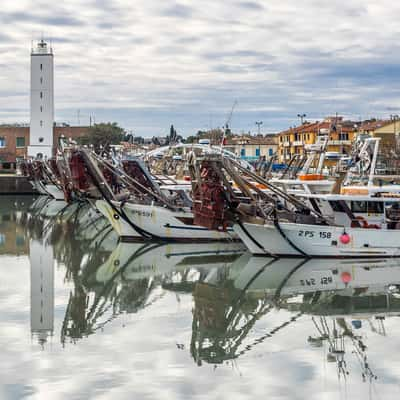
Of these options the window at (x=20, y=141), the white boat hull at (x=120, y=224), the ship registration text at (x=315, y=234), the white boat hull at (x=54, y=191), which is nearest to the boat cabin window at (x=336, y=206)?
the ship registration text at (x=315, y=234)

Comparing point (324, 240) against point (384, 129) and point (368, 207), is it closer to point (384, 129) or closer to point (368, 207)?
point (368, 207)

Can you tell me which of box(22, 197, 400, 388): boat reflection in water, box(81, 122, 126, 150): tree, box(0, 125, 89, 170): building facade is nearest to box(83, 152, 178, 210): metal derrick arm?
box(22, 197, 400, 388): boat reflection in water

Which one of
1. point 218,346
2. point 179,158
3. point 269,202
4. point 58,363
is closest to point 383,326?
point 218,346

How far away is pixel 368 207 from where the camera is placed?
2723cm

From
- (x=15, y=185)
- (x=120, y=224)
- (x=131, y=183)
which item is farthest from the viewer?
(x=15, y=185)

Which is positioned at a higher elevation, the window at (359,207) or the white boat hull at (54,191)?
the window at (359,207)

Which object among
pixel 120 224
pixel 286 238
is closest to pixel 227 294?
pixel 286 238

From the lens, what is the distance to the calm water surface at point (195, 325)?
45.2 ft

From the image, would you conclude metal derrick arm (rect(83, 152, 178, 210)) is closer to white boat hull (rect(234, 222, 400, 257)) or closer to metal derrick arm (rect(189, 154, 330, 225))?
metal derrick arm (rect(189, 154, 330, 225))

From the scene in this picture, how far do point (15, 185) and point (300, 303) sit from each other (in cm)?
6230

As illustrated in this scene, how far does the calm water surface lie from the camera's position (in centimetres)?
1377

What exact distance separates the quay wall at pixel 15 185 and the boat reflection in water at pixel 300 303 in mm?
54716

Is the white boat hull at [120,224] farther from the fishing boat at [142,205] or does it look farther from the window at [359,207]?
the window at [359,207]

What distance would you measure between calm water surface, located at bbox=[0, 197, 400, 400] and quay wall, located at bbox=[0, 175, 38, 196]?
4927 cm
